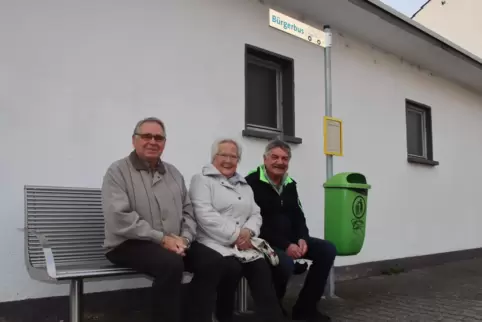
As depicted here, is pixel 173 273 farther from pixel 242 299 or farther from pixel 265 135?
pixel 265 135

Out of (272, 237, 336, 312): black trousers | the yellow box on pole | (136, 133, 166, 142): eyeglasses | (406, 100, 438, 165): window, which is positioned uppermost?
(406, 100, 438, 165): window

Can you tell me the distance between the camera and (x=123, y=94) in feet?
14.6

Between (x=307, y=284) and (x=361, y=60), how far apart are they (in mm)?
3996

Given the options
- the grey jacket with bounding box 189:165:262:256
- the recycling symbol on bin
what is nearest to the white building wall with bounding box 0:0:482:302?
the grey jacket with bounding box 189:165:262:256

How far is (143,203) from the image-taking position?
11.0ft

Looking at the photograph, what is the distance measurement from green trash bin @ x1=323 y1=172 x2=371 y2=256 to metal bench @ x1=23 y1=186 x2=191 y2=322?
213 cm

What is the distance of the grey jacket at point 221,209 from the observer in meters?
3.68

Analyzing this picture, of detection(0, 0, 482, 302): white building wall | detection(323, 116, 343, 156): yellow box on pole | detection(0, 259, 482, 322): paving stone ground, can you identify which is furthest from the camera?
detection(323, 116, 343, 156): yellow box on pole

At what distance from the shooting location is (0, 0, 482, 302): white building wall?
3.82m

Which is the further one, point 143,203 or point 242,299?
point 242,299

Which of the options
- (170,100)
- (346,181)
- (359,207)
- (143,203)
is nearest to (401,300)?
(359,207)

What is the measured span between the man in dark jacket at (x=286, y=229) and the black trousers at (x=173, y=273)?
2.65 feet

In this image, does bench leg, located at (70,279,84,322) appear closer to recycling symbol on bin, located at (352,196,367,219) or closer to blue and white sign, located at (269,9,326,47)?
recycling symbol on bin, located at (352,196,367,219)

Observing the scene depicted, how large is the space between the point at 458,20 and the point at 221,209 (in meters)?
11.8
